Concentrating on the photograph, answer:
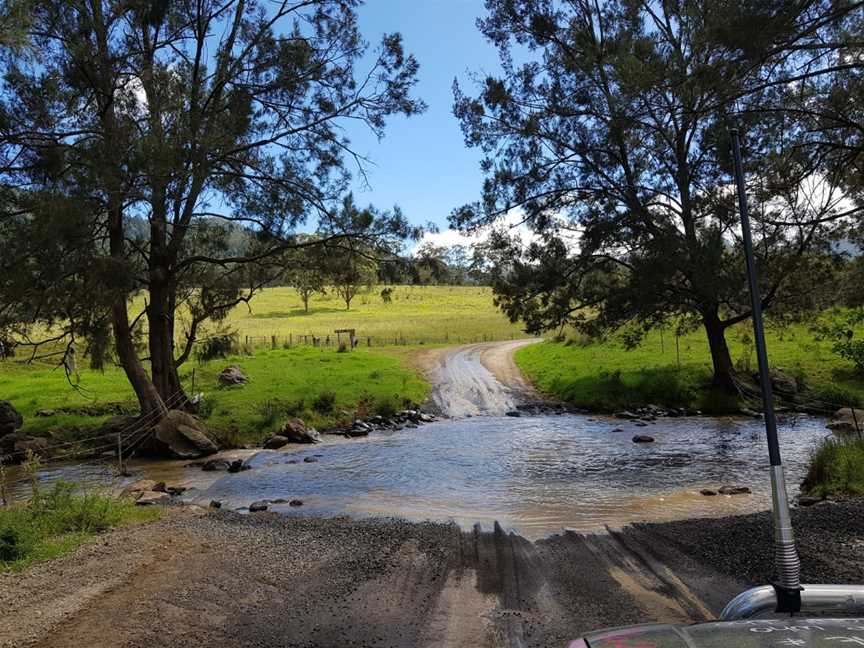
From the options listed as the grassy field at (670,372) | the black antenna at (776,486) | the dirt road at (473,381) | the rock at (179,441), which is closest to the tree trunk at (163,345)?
the rock at (179,441)

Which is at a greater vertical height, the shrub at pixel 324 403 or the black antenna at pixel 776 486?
the black antenna at pixel 776 486

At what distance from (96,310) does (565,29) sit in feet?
64.7

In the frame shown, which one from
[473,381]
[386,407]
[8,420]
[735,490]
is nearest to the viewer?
[735,490]

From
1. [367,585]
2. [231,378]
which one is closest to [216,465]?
[231,378]

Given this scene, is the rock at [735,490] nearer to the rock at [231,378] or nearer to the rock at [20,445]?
the rock at [20,445]

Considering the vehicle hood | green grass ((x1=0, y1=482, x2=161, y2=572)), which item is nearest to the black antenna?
A: the vehicle hood

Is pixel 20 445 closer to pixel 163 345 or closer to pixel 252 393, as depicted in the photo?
pixel 163 345

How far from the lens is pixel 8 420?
66.3 ft

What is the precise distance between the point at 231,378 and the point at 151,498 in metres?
14.7

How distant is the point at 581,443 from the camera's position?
1877 cm

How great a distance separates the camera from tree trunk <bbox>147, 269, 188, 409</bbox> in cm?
1967

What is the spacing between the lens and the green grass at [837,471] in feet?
34.4

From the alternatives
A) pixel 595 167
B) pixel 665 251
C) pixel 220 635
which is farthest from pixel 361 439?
pixel 220 635

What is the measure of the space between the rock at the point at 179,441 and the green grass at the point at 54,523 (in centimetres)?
780
